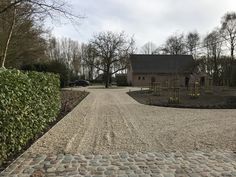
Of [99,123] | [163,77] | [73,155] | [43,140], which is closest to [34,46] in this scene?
[99,123]

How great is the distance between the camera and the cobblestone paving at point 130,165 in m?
5.32

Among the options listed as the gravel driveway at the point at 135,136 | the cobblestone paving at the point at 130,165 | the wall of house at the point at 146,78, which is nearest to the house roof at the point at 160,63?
the wall of house at the point at 146,78

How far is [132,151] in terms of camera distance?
6.93 meters

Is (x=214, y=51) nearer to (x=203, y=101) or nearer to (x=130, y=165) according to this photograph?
(x=203, y=101)

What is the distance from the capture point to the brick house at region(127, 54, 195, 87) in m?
61.9

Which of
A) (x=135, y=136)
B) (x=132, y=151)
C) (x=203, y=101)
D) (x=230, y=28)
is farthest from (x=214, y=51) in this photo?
(x=132, y=151)

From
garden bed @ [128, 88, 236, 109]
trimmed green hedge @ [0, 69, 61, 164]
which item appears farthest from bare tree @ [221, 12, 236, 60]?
trimmed green hedge @ [0, 69, 61, 164]

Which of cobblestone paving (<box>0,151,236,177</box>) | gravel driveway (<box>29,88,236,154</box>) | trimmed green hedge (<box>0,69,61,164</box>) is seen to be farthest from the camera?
gravel driveway (<box>29,88,236,154</box>)

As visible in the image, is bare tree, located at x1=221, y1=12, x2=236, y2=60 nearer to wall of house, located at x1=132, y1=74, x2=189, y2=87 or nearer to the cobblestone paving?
wall of house, located at x1=132, y1=74, x2=189, y2=87

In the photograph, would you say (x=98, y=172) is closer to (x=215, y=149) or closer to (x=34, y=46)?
(x=215, y=149)


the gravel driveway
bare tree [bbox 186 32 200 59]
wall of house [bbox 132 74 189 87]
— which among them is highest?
bare tree [bbox 186 32 200 59]

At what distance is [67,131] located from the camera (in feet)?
31.3

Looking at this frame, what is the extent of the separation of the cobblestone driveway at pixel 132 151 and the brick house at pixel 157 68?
5204cm

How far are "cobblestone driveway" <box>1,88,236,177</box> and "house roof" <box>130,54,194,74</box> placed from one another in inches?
2077
